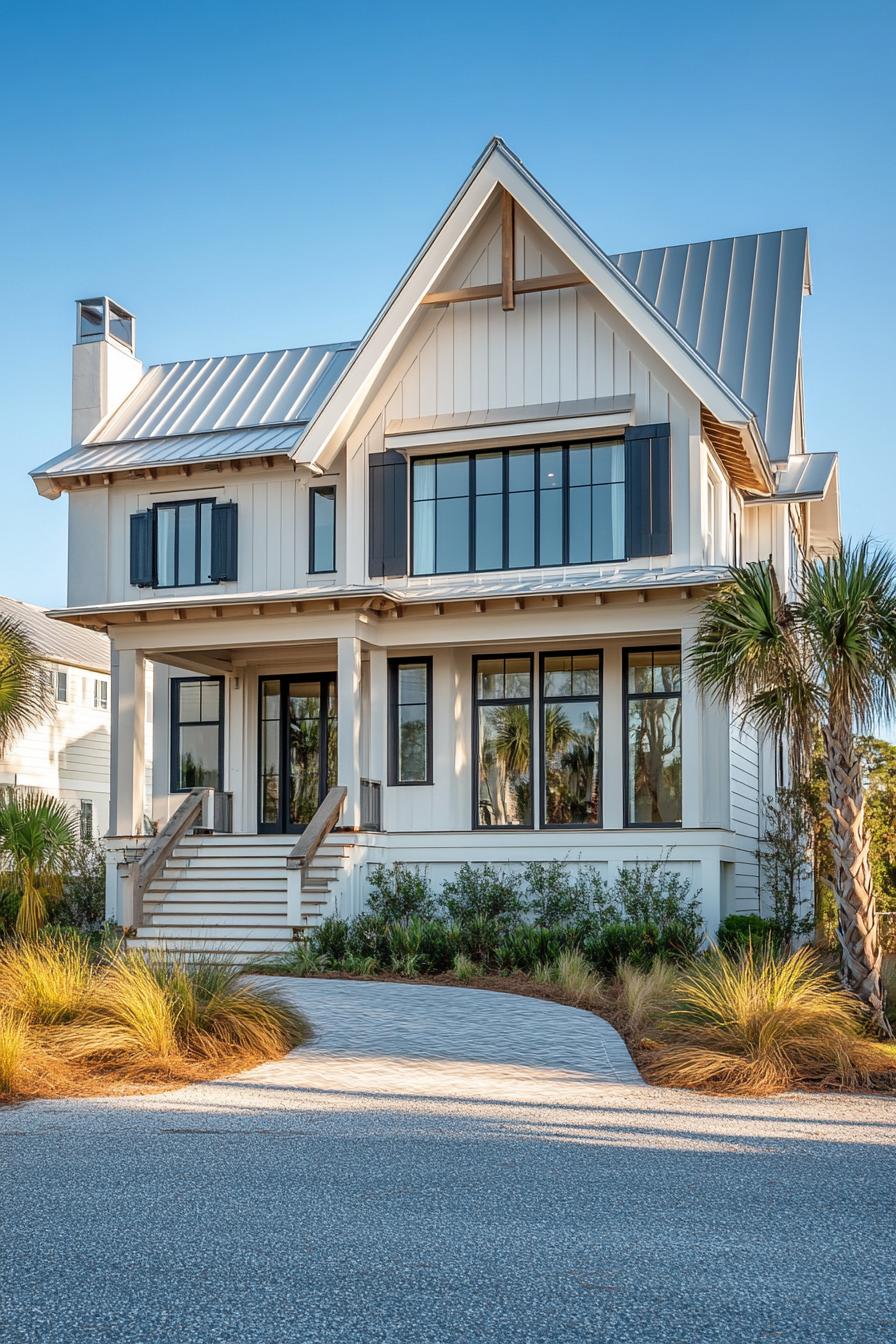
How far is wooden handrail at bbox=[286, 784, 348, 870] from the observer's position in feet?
59.3

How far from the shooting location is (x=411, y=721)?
67.7 ft

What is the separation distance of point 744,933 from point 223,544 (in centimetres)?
1044

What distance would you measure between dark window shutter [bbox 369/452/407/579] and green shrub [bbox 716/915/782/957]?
680 centimetres

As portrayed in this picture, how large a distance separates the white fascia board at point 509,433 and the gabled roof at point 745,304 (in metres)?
3.90

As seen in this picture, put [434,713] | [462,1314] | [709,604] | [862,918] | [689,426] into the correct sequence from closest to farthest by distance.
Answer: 1. [462,1314]
2. [862,918]
3. [709,604]
4. [689,426]
5. [434,713]

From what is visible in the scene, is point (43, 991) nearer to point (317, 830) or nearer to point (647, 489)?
point (317, 830)

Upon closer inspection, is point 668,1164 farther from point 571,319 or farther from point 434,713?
point 571,319

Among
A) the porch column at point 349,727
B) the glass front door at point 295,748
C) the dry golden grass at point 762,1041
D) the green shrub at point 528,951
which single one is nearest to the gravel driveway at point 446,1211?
the dry golden grass at point 762,1041

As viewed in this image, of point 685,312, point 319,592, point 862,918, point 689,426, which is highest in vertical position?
point 685,312

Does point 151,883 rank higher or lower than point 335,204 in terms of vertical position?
lower

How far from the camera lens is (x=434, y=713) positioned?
20484 millimetres

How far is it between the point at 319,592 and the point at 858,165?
381 inches

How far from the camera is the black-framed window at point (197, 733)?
884 inches

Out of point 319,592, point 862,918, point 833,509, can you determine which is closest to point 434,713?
point 319,592
